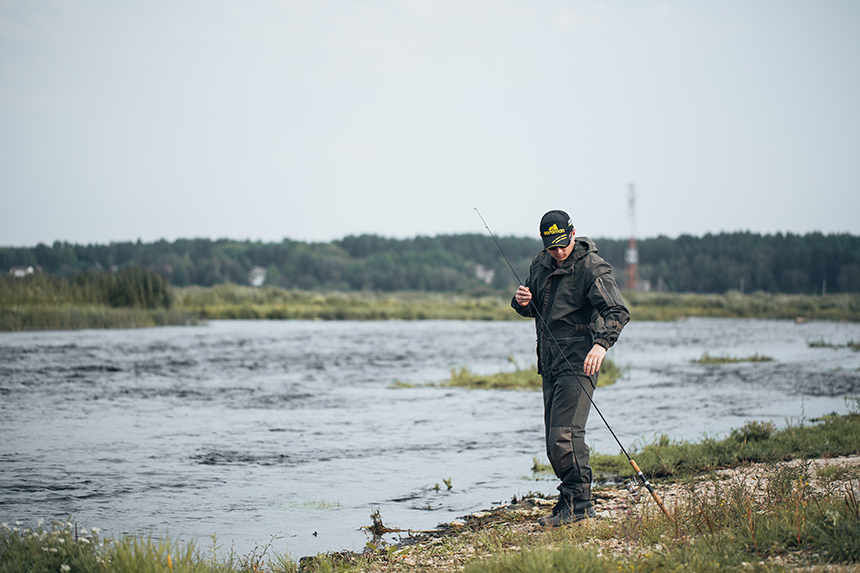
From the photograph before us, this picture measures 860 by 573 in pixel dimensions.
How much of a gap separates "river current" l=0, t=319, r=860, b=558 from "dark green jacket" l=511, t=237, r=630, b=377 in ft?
6.02

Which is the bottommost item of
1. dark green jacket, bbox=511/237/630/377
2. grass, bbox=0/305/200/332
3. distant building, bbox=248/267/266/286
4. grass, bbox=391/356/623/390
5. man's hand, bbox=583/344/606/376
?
grass, bbox=391/356/623/390

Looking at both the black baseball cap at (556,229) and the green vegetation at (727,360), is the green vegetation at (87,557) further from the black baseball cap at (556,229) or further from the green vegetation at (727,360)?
the green vegetation at (727,360)

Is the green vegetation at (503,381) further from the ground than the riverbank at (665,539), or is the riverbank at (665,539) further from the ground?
the riverbank at (665,539)

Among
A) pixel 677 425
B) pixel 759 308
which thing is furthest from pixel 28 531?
pixel 759 308

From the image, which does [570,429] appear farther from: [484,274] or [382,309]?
[484,274]

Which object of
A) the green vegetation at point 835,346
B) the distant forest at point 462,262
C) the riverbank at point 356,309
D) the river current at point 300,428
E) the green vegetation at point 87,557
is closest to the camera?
the green vegetation at point 87,557

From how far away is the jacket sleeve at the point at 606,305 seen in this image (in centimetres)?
550

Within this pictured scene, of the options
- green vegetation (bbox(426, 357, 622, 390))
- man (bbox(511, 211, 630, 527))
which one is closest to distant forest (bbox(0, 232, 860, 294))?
green vegetation (bbox(426, 357, 622, 390))

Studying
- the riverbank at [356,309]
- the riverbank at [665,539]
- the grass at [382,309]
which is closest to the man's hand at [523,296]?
the riverbank at [665,539]

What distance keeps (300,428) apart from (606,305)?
704 centimetres

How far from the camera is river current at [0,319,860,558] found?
6797 mm

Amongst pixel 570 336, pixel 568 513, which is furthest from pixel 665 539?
pixel 570 336

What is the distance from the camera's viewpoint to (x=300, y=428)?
454 inches

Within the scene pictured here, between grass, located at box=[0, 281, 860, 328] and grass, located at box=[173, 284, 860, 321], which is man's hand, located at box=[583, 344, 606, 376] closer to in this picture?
grass, located at box=[0, 281, 860, 328]
